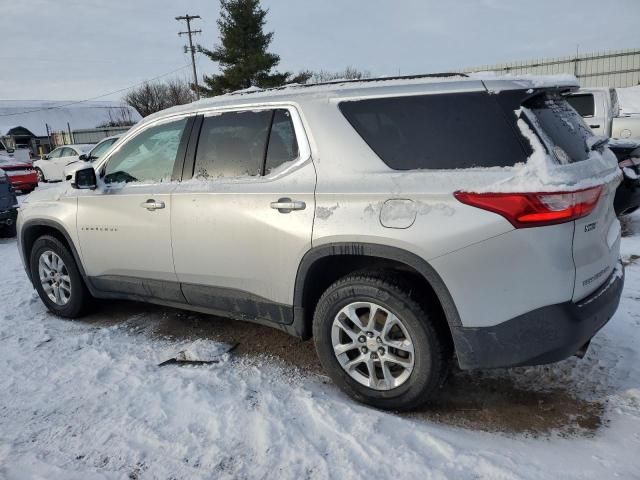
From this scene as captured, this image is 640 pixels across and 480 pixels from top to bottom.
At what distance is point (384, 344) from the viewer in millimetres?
2754

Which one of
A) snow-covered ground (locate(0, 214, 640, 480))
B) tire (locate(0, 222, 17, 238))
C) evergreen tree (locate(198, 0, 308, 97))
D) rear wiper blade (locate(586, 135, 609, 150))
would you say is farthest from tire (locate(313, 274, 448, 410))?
evergreen tree (locate(198, 0, 308, 97))

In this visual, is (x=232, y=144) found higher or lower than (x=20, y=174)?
higher

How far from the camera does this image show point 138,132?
3.95 meters

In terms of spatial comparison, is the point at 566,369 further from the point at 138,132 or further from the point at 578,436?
the point at 138,132

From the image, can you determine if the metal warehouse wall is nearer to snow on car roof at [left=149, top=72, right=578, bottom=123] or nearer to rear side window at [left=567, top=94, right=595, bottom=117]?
rear side window at [left=567, top=94, right=595, bottom=117]

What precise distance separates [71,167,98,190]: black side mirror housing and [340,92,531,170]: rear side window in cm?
232

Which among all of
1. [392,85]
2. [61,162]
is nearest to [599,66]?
[61,162]

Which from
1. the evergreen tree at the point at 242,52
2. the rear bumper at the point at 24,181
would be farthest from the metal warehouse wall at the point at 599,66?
the rear bumper at the point at 24,181

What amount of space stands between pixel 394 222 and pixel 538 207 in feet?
2.27

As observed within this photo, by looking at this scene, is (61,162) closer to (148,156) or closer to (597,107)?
(148,156)

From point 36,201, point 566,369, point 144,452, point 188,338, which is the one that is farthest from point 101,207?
point 566,369

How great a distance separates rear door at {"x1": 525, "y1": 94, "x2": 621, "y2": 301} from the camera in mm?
2391

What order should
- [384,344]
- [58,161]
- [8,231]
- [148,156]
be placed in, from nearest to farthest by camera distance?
[384,344] < [148,156] < [8,231] < [58,161]

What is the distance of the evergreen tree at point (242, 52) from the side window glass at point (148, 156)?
28977 millimetres
